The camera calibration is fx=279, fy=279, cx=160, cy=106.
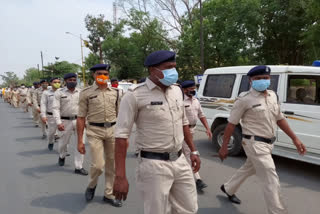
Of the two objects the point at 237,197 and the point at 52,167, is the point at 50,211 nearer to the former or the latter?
the point at 52,167

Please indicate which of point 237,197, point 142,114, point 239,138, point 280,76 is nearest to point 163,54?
point 142,114

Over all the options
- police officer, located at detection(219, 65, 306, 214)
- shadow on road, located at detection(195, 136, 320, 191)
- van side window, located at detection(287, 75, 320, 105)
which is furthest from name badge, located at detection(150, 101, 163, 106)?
van side window, located at detection(287, 75, 320, 105)

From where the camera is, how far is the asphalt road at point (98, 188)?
12.5 feet

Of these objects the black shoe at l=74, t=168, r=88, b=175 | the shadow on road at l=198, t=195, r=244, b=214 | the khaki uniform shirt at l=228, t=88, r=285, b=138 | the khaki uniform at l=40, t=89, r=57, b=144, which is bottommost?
the black shoe at l=74, t=168, r=88, b=175

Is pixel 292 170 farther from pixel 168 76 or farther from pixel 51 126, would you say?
pixel 51 126

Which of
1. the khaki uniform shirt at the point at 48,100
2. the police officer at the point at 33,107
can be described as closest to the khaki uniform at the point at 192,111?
the khaki uniform shirt at the point at 48,100

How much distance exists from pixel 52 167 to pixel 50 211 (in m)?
2.19

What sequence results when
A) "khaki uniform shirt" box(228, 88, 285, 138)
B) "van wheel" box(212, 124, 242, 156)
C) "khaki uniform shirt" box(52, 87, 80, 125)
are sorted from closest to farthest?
1. "khaki uniform shirt" box(228, 88, 285, 138)
2. "khaki uniform shirt" box(52, 87, 80, 125)
3. "van wheel" box(212, 124, 242, 156)

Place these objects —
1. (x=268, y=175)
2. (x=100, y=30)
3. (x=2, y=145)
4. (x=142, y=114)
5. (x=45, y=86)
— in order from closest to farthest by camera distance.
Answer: (x=142, y=114), (x=268, y=175), (x=2, y=145), (x=45, y=86), (x=100, y=30)

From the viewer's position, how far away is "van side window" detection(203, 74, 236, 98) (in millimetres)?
6289

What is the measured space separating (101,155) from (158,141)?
191cm

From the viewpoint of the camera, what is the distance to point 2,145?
26.8ft

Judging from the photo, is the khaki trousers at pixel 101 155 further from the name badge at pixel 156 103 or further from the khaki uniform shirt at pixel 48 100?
the khaki uniform shirt at pixel 48 100

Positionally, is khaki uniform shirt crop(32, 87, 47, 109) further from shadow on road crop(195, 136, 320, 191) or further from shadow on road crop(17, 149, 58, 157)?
shadow on road crop(195, 136, 320, 191)
